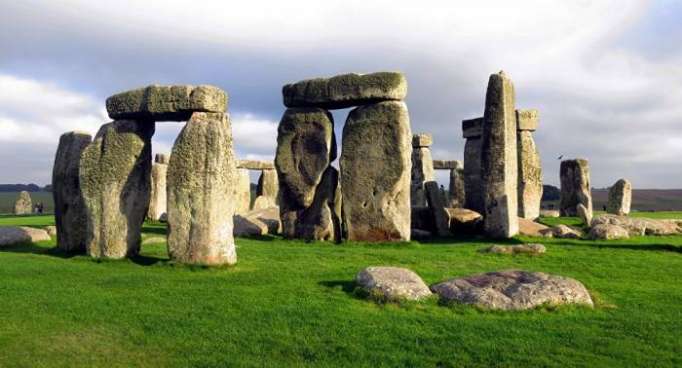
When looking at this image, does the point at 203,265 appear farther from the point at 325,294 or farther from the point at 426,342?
the point at 426,342

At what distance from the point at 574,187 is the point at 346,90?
1427cm

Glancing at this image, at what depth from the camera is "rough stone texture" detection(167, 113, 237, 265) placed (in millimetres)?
10680

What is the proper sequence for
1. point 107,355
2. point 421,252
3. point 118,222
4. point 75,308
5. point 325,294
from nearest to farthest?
point 107,355 → point 75,308 → point 325,294 → point 118,222 → point 421,252

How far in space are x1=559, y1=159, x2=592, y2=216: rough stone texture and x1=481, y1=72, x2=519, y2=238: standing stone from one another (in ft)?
31.5

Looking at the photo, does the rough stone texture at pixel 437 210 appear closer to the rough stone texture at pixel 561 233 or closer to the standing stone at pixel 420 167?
the rough stone texture at pixel 561 233

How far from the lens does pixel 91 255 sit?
1198 centimetres

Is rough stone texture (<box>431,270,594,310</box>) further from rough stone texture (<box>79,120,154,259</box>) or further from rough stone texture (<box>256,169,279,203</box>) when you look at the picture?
rough stone texture (<box>256,169,279,203</box>)

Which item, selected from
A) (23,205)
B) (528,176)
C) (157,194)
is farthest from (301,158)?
(23,205)

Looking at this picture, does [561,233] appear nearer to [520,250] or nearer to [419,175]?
[520,250]

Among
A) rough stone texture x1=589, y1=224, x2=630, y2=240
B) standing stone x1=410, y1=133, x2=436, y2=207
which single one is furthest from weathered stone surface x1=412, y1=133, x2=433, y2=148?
rough stone texture x1=589, y1=224, x2=630, y2=240

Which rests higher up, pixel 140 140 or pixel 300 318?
pixel 140 140

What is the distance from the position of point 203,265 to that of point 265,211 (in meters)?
11.9

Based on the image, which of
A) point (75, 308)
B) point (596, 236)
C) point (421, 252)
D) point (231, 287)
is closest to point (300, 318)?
point (231, 287)

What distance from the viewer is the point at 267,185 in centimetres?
3119
